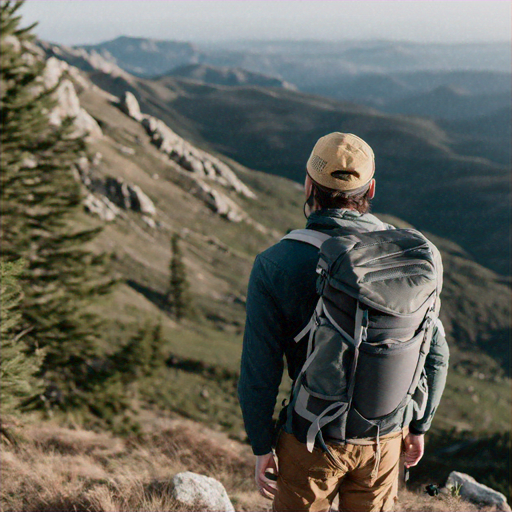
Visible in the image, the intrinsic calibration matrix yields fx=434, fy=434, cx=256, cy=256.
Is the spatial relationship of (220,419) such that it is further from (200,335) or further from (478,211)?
(478,211)

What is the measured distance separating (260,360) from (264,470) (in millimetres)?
846

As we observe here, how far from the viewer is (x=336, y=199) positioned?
268 centimetres

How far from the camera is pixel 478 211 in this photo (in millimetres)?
196125

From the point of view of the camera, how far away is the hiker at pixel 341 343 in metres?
2.32

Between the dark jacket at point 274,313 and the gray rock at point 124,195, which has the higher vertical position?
the dark jacket at point 274,313

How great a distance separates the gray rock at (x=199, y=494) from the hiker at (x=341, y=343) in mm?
1858

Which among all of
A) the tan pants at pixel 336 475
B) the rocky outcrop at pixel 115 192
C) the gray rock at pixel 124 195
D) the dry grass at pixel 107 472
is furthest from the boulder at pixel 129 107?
the tan pants at pixel 336 475

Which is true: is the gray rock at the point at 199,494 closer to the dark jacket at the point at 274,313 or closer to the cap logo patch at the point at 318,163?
the dark jacket at the point at 274,313

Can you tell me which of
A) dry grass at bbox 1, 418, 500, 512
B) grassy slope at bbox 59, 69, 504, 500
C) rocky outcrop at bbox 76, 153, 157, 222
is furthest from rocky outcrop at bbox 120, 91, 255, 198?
dry grass at bbox 1, 418, 500, 512

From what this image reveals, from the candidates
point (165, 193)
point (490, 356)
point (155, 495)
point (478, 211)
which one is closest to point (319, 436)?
point (155, 495)

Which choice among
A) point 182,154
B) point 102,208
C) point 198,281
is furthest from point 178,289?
point 182,154

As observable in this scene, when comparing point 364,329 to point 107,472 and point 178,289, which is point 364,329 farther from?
point 178,289

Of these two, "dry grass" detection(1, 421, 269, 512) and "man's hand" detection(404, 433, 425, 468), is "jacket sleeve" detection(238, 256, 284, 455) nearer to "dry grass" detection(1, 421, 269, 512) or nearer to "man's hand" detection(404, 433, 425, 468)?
"man's hand" detection(404, 433, 425, 468)

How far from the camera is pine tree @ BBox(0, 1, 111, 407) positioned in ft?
37.3
